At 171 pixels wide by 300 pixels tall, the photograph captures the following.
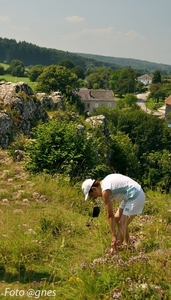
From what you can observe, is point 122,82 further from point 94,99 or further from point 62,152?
point 62,152

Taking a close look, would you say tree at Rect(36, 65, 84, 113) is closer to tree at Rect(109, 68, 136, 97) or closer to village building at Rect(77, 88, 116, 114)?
village building at Rect(77, 88, 116, 114)

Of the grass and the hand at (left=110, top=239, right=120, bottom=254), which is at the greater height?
the hand at (left=110, top=239, right=120, bottom=254)

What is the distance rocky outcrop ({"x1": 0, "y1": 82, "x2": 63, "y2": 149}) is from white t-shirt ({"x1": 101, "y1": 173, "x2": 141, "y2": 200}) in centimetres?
890

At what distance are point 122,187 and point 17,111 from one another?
11.2m

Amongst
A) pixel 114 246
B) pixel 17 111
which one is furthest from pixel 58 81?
pixel 114 246

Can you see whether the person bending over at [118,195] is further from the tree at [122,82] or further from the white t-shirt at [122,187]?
the tree at [122,82]

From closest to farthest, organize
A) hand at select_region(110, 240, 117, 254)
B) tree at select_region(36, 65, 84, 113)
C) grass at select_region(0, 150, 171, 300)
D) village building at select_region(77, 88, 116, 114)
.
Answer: grass at select_region(0, 150, 171, 300), hand at select_region(110, 240, 117, 254), tree at select_region(36, 65, 84, 113), village building at select_region(77, 88, 116, 114)

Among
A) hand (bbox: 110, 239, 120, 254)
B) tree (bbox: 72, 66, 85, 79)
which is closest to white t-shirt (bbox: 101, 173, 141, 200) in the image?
hand (bbox: 110, 239, 120, 254)

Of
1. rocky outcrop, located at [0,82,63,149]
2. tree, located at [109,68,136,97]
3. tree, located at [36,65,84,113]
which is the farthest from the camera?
tree, located at [109,68,136,97]

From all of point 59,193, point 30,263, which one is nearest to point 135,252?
point 30,263

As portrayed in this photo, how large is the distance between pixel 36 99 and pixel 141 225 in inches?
471

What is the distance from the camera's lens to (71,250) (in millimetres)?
6090

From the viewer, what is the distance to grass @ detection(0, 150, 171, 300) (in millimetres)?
4387

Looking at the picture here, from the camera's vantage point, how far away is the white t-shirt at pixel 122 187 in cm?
527
